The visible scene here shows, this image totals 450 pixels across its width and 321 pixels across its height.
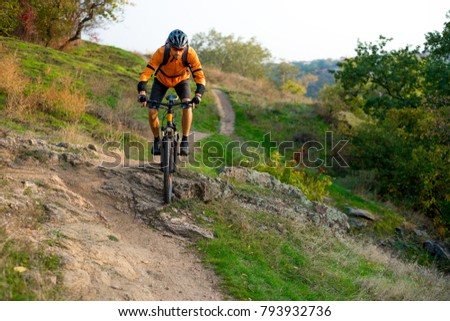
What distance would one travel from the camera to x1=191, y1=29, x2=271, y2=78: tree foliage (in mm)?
55938

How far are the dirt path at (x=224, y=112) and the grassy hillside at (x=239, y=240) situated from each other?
332 centimetres

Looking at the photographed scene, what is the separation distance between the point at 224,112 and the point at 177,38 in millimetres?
19194

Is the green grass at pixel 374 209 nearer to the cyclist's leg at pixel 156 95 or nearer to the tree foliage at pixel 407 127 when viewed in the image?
the tree foliage at pixel 407 127

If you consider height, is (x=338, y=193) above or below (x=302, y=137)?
below

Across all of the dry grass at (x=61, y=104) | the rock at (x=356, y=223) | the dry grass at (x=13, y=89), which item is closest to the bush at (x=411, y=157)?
the rock at (x=356, y=223)

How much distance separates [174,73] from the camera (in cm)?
750

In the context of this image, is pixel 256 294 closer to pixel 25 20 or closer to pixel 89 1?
pixel 25 20

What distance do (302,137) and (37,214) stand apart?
66.8 ft

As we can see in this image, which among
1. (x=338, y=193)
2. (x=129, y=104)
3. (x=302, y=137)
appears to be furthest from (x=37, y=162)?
(x=302, y=137)

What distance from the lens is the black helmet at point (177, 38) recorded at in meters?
6.91

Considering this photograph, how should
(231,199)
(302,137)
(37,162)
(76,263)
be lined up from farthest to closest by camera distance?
(302,137)
(231,199)
(37,162)
(76,263)

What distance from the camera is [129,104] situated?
57.1 ft

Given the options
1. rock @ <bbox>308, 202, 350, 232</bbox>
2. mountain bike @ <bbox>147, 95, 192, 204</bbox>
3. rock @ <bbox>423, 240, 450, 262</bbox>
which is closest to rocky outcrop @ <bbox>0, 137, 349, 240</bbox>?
rock @ <bbox>308, 202, 350, 232</bbox>

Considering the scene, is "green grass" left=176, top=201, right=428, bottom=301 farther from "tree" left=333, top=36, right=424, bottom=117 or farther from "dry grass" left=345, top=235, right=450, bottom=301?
"tree" left=333, top=36, right=424, bottom=117
